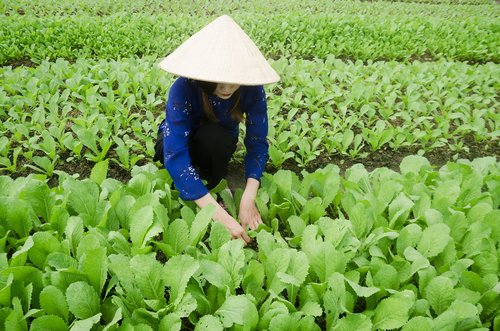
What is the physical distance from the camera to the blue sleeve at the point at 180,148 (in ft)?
5.80

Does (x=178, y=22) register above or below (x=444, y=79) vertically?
above

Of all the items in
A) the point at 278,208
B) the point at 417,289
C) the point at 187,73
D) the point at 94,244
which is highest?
the point at 187,73

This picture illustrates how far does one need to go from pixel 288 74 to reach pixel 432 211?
8.36 ft

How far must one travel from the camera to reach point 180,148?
181cm

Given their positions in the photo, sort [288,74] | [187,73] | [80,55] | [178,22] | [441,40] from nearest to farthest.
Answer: [187,73], [288,74], [80,55], [178,22], [441,40]

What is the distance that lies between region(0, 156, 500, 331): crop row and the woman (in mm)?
133

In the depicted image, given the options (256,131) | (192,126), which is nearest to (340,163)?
(256,131)

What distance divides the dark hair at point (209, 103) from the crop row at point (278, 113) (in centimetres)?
64

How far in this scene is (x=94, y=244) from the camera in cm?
133

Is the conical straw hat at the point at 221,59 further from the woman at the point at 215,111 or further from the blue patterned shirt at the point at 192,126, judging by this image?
the blue patterned shirt at the point at 192,126

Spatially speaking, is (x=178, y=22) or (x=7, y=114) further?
(x=178, y=22)

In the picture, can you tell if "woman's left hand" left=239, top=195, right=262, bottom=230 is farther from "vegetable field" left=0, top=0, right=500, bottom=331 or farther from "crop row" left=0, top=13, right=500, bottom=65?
"crop row" left=0, top=13, right=500, bottom=65

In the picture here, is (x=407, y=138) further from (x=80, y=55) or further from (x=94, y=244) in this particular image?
(x=80, y=55)

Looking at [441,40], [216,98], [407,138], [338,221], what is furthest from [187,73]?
[441,40]
